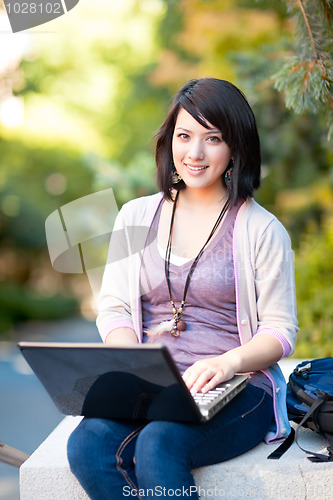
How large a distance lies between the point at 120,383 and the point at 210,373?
0.26m

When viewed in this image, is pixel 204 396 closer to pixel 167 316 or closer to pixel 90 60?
pixel 167 316

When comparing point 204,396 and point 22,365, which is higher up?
point 204,396

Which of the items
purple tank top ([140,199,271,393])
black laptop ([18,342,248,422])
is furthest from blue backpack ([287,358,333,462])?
black laptop ([18,342,248,422])

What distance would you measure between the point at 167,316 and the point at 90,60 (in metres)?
14.7

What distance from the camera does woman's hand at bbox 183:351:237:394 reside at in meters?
1.79

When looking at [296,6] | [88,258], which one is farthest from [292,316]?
[88,258]

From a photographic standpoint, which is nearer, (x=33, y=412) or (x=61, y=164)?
(x=33, y=412)

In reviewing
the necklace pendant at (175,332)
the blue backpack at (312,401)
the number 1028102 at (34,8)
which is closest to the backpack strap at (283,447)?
the blue backpack at (312,401)

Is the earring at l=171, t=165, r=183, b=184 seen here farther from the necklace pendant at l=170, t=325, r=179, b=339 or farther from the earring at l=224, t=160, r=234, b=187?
the necklace pendant at l=170, t=325, r=179, b=339

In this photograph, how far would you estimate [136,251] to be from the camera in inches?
90.0

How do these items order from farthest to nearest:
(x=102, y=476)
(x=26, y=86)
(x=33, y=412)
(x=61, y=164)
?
(x=61, y=164)
(x=26, y=86)
(x=33, y=412)
(x=102, y=476)

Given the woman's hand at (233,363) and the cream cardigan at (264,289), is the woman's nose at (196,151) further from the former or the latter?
the woman's hand at (233,363)

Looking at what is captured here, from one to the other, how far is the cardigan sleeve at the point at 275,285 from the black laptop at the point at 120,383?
0.24 metres

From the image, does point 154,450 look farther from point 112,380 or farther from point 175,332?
point 175,332
